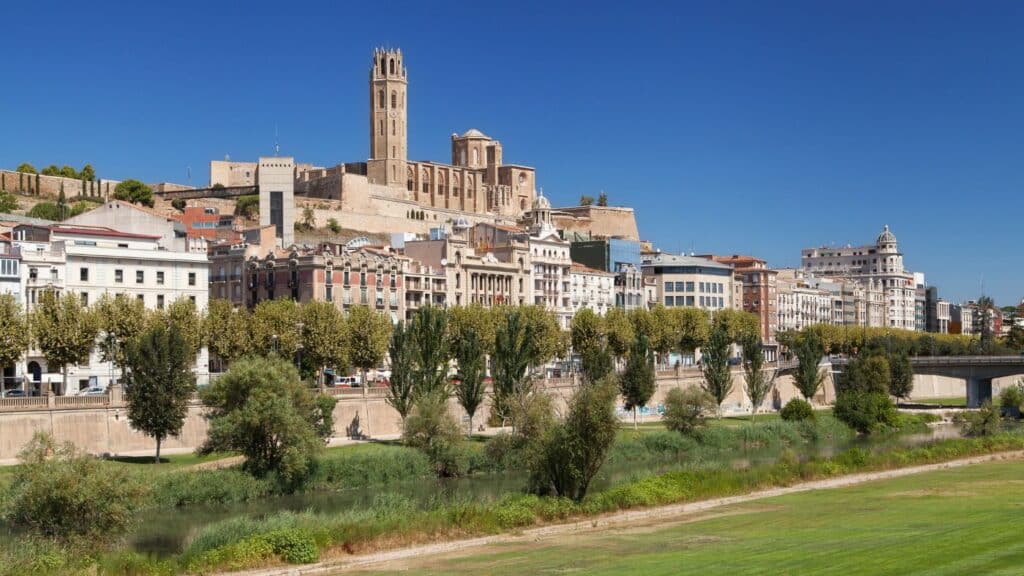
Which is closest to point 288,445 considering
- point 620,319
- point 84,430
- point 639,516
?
point 84,430

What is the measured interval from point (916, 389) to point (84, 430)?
4060 inches

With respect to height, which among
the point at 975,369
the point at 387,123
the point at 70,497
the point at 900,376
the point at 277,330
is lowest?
the point at 70,497

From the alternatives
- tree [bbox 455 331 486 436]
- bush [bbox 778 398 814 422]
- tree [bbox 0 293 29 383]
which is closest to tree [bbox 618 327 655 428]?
bush [bbox 778 398 814 422]

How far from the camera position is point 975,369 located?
4813 inches

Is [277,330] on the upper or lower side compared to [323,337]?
upper

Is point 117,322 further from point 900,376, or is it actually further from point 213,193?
point 213,193

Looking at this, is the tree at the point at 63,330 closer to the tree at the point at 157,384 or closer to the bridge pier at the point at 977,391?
the tree at the point at 157,384

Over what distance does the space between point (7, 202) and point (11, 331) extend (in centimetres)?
7267

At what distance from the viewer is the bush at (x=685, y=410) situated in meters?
84.6

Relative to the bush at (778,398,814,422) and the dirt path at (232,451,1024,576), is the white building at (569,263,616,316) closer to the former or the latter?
the bush at (778,398,814,422)

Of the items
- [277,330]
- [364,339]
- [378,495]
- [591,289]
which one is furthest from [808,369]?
[378,495]

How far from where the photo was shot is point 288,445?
205ft

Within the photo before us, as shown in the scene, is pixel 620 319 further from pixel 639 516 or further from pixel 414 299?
pixel 639 516

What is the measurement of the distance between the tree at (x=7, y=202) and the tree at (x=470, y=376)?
227 feet
